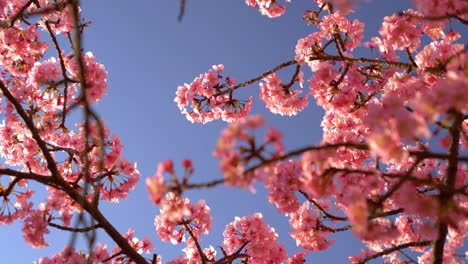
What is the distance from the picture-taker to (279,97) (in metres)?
8.89

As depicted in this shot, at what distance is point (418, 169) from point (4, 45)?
24.7ft

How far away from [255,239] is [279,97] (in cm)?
256

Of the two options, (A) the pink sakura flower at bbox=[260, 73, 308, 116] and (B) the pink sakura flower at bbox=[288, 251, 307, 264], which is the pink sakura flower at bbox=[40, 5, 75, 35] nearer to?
(A) the pink sakura flower at bbox=[260, 73, 308, 116]

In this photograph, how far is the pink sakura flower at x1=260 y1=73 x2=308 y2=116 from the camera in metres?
8.84

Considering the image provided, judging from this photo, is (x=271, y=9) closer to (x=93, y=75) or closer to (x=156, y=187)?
(x=93, y=75)

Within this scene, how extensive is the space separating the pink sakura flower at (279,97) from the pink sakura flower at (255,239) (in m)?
2.01

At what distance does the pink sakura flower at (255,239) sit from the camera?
8.25 metres

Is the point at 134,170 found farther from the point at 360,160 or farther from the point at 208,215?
the point at 360,160

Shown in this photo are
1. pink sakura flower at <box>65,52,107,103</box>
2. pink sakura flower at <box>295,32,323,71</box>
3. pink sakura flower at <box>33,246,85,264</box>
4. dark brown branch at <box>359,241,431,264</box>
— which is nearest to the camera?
dark brown branch at <box>359,241,431,264</box>

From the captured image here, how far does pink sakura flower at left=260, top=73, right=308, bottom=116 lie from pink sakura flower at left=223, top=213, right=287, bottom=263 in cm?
201

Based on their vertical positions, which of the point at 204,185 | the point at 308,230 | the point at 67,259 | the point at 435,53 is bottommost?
the point at 204,185

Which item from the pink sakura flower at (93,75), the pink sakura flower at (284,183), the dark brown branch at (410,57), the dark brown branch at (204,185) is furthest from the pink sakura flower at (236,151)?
the pink sakura flower at (93,75)

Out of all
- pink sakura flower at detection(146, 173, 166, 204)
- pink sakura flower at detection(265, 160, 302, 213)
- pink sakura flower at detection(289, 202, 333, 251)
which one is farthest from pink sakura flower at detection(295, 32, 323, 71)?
pink sakura flower at detection(146, 173, 166, 204)


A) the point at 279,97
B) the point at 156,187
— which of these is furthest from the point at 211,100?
the point at 156,187
